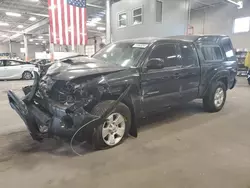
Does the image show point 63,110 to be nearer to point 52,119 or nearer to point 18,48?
point 52,119

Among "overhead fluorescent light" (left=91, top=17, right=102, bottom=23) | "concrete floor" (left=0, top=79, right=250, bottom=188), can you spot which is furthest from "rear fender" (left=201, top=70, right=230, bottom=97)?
"overhead fluorescent light" (left=91, top=17, right=102, bottom=23)

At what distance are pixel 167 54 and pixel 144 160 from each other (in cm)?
190

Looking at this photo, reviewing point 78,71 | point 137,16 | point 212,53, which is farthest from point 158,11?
point 78,71

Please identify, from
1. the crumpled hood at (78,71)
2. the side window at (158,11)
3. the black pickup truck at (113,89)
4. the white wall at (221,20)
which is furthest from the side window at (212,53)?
the white wall at (221,20)

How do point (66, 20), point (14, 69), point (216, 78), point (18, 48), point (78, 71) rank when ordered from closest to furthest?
→ point (78, 71) < point (216, 78) < point (66, 20) < point (14, 69) < point (18, 48)

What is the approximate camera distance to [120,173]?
239cm

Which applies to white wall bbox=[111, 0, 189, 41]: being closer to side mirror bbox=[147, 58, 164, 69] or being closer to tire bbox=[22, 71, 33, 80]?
tire bbox=[22, 71, 33, 80]

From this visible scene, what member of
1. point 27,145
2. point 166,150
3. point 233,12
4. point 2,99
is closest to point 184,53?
point 166,150

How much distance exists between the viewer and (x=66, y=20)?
8.67 meters

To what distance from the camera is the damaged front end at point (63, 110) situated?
98.0 inches

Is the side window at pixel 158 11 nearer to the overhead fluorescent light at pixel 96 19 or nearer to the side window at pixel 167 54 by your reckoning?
the side window at pixel 167 54

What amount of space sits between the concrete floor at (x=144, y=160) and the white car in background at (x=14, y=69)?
27.1 feet

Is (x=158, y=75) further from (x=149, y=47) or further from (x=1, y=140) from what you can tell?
(x=1, y=140)

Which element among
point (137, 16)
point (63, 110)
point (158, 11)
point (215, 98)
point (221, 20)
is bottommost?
point (215, 98)
